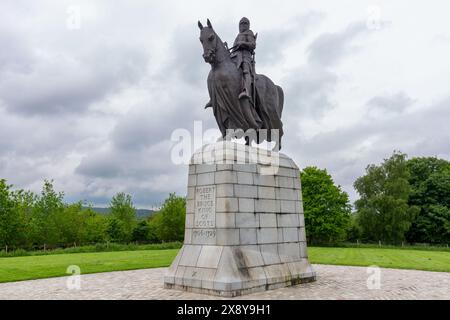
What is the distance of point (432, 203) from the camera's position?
47.7 meters

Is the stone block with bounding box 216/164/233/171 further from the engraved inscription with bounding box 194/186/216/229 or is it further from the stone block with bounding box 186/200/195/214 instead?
the stone block with bounding box 186/200/195/214

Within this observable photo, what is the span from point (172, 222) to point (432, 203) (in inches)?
1322

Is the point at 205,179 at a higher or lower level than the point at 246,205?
higher

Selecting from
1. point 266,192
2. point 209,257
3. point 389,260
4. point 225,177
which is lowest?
point 389,260

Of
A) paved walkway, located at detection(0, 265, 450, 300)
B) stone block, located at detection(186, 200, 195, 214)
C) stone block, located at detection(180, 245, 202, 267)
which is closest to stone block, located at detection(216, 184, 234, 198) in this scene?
stone block, located at detection(186, 200, 195, 214)

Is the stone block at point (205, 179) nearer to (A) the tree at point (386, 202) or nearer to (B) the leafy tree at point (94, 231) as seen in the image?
(A) the tree at point (386, 202)

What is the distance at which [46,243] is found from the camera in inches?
1902

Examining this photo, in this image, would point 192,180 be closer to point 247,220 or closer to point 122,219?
point 247,220

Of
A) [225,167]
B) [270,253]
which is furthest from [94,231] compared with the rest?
[225,167]

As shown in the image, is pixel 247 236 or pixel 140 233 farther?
pixel 140 233

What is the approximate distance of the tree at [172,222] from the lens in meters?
54.4

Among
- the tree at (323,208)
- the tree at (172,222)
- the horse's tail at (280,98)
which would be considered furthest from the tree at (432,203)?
the horse's tail at (280,98)

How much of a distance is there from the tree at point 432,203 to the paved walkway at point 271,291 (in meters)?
35.7
